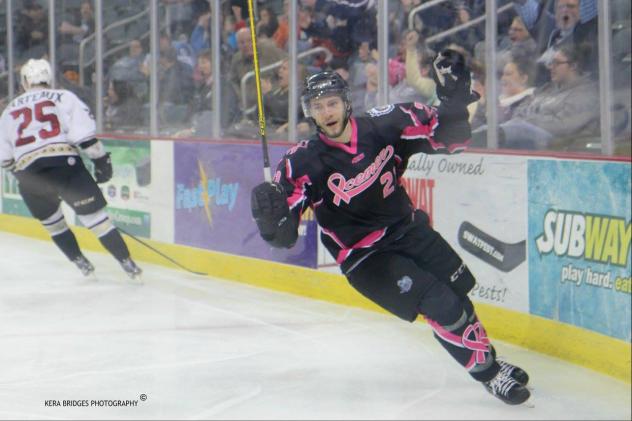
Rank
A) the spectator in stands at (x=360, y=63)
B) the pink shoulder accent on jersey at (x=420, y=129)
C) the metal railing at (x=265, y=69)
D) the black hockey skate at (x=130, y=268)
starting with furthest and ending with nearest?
the black hockey skate at (x=130, y=268)
the metal railing at (x=265, y=69)
the spectator in stands at (x=360, y=63)
the pink shoulder accent on jersey at (x=420, y=129)

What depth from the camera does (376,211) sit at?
12.2ft

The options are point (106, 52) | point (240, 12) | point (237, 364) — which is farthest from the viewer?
point (106, 52)

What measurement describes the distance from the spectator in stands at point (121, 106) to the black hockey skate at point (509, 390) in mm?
4687

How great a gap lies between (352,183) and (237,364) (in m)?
1.07

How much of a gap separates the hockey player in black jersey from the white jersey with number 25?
9.09 feet

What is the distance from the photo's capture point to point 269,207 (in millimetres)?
3355

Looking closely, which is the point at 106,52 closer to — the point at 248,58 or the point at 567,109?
the point at 248,58

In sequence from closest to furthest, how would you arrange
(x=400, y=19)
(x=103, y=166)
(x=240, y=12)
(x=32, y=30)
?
(x=400, y=19)
(x=103, y=166)
(x=240, y=12)
(x=32, y=30)

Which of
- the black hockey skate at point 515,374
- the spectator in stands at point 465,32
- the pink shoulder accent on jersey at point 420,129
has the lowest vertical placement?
the black hockey skate at point 515,374

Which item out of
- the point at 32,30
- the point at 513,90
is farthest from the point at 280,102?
the point at 32,30

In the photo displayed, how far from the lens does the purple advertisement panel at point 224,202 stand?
6.14 metres

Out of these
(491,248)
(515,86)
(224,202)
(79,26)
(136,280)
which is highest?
(79,26)

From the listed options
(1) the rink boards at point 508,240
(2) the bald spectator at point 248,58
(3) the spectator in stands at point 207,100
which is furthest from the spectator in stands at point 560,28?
(3) the spectator in stands at point 207,100

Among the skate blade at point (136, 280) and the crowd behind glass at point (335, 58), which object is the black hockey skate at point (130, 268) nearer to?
the skate blade at point (136, 280)
